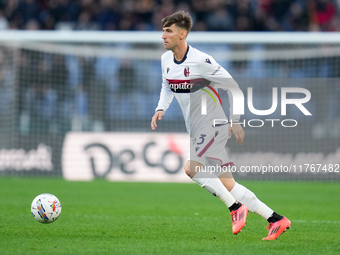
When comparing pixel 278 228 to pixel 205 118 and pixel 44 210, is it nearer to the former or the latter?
pixel 205 118

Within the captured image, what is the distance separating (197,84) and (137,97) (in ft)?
30.0

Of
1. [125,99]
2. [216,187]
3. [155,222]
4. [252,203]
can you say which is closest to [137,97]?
[125,99]

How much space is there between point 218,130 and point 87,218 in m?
2.46

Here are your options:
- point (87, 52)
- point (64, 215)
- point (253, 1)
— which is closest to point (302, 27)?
point (253, 1)

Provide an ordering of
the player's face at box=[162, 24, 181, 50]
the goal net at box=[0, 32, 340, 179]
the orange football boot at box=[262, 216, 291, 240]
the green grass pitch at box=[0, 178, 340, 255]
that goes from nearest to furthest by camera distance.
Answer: the green grass pitch at box=[0, 178, 340, 255]
the orange football boot at box=[262, 216, 291, 240]
the player's face at box=[162, 24, 181, 50]
the goal net at box=[0, 32, 340, 179]

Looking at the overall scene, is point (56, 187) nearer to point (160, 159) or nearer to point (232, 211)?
point (160, 159)

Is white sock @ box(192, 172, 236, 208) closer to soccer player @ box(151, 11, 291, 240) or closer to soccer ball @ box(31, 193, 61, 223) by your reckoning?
soccer player @ box(151, 11, 291, 240)

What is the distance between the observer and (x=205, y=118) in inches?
273

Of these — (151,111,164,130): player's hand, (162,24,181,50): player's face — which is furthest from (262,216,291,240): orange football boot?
(162,24,181,50): player's face

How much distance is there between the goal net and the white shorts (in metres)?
8.25

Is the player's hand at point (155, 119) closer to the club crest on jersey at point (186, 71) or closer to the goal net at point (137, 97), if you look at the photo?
the club crest on jersey at point (186, 71)

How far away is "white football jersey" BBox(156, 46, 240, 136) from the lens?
275 inches

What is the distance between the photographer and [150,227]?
7.65m

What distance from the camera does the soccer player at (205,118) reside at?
265 inches
